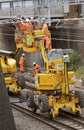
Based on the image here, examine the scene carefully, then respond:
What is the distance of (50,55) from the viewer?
55.4ft

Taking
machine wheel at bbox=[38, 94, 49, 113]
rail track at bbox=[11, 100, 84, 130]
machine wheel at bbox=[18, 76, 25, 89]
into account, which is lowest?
→ rail track at bbox=[11, 100, 84, 130]

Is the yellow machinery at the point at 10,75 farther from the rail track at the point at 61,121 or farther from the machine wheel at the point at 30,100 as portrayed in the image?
the machine wheel at the point at 30,100

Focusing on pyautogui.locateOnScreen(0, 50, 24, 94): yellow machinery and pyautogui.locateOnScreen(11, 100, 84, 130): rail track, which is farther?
pyautogui.locateOnScreen(0, 50, 24, 94): yellow machinery

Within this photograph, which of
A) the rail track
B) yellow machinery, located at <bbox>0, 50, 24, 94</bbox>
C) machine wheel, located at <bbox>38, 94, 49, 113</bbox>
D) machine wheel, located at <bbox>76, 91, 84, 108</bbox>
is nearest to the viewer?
the rail track

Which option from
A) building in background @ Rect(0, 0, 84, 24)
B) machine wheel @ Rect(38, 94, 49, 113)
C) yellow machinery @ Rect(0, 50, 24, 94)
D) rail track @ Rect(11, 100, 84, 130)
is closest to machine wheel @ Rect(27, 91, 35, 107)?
rail track @ Rect(11, 100, 84, 130)

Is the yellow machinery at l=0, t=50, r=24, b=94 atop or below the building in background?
below

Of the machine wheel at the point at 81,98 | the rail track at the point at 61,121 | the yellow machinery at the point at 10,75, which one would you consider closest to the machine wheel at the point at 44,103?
the rail track at the point at 61,121

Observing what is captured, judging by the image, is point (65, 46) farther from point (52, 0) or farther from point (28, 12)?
point (28, 12)

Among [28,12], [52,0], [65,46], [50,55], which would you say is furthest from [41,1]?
[50,55]

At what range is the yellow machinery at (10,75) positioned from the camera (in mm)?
21625

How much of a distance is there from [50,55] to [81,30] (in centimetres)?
1176

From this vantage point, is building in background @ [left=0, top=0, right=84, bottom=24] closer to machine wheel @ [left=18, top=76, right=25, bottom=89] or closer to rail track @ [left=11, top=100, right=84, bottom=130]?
machine wheel @ [left=18, top=76, right=25, bottom=89]

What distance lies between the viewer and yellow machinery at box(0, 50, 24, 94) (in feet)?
70.9

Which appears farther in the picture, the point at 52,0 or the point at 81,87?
the point at 52,0
